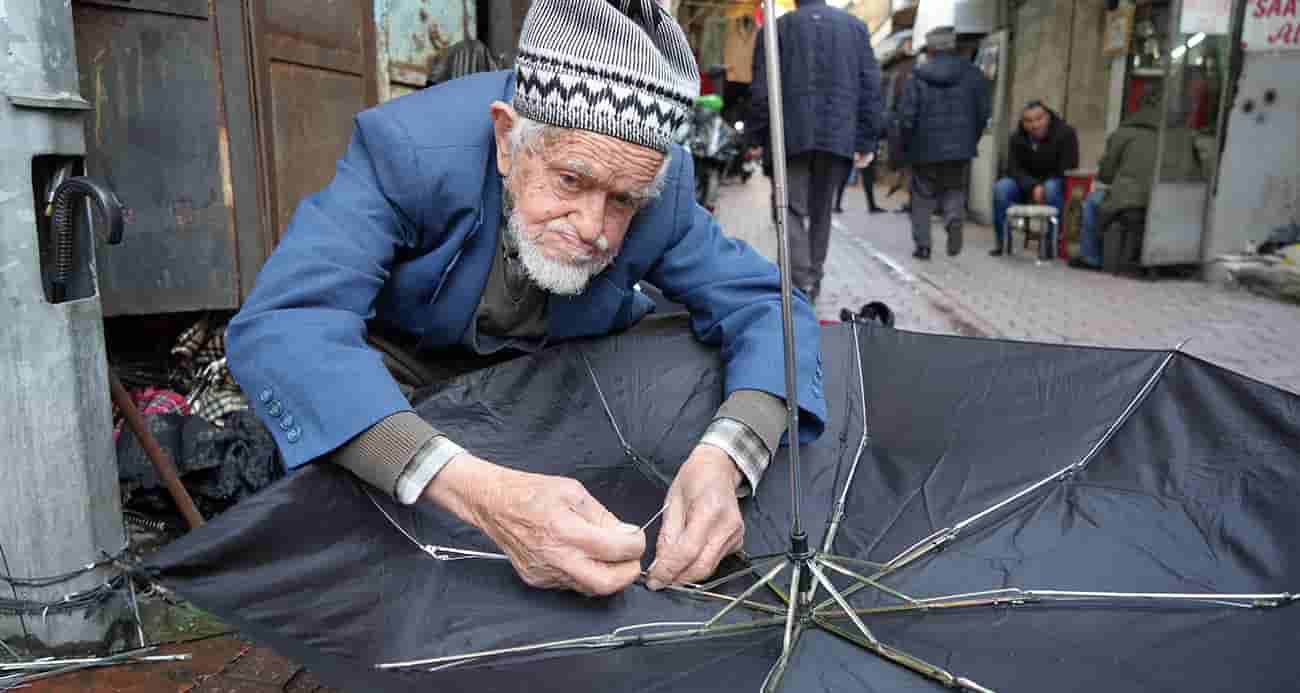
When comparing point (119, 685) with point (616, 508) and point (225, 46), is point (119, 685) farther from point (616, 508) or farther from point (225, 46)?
point (225, 46)

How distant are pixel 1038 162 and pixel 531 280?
9.26 metres

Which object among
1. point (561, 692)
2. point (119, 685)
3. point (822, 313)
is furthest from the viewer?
point (822, 313)

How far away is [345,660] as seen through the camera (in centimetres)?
133

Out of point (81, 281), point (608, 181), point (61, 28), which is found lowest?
point (81, 281)

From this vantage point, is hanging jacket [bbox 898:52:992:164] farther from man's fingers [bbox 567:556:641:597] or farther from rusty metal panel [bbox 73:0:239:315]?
man's fingers [bbox 567:556:641:597]

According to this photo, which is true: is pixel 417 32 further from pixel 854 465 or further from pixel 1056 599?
A: pixel 1056 599

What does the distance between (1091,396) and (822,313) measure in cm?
450

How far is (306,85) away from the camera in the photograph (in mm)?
3730

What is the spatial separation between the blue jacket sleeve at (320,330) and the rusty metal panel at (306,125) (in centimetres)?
171

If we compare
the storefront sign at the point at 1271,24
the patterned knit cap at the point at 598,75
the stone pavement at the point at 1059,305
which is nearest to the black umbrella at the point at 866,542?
the patterned knit cap at the point at 598,75

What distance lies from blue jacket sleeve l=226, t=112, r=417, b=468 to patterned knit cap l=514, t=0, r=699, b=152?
A: 39 centimetres

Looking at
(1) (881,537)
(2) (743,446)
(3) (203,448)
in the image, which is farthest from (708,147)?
(1) (881,537)

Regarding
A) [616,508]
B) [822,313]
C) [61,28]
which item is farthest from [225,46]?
[822,313]

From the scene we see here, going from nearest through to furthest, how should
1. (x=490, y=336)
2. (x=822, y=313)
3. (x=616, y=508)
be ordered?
(x=616, y=508) → (x=490, y=336) → (x=822, y=313)
